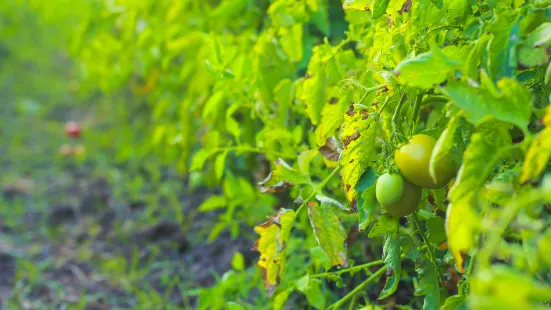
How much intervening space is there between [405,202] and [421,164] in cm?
8

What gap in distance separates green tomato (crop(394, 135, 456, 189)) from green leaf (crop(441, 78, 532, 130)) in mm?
166

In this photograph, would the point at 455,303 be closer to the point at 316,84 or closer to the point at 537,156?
the point at 537,156

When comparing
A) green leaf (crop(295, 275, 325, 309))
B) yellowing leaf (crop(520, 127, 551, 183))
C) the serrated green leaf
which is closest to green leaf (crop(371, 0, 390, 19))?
the serrated green leaf

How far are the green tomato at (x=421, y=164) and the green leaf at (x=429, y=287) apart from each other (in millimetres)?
219

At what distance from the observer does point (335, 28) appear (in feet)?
6.60

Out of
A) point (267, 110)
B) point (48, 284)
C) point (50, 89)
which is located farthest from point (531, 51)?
point (50, 89)

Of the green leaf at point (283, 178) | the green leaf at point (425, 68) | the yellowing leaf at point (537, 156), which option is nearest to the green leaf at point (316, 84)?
the green leaf at point (283, 178)

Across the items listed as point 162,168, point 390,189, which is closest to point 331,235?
point 390,189

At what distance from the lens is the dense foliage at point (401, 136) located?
787mm

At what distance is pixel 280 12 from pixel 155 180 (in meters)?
1.53

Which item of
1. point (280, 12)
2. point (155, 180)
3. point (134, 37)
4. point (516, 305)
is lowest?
point (155, 180)

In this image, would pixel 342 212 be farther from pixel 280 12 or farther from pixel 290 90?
pixel 280 12

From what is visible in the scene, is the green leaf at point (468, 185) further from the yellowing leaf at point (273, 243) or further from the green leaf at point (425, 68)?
the yellowing leaf at point (273, 243)

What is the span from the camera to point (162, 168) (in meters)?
3.04
